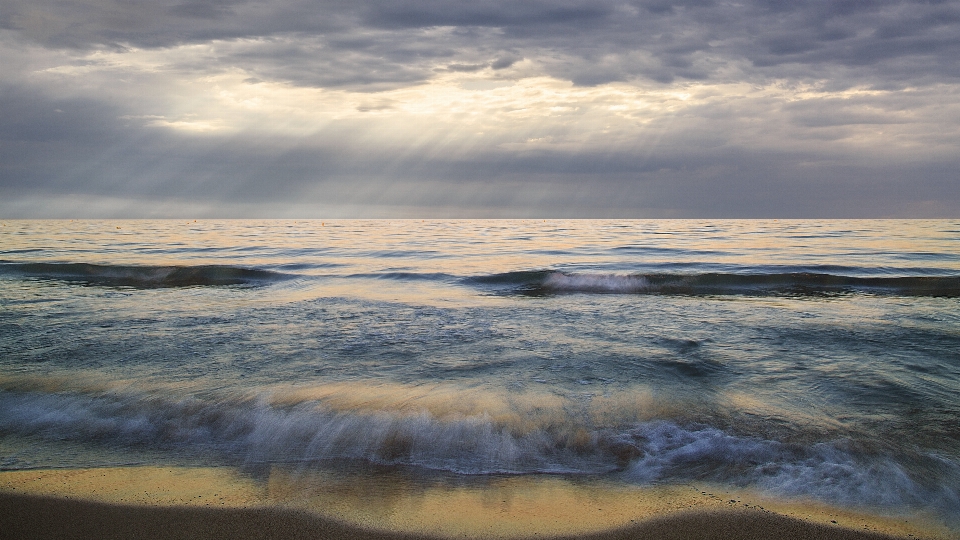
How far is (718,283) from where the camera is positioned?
17.4 metres

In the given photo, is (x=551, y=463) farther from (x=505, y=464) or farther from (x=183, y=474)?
(x=183, y=474)

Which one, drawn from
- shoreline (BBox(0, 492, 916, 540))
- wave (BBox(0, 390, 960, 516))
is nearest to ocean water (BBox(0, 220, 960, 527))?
wave (BBox(0, 390, 960, 516))

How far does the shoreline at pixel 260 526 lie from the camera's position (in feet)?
12.1

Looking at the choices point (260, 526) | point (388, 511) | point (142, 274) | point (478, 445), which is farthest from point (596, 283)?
point (142, 274)

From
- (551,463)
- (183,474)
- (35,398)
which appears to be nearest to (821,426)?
(551,463)

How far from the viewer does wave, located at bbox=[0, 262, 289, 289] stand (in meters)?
17.9

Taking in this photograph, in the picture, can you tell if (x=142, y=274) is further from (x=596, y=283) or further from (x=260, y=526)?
(x=260, y=526)

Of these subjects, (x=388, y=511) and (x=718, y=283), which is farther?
(x=718, y=283)

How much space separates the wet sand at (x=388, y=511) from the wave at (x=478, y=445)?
0.32m

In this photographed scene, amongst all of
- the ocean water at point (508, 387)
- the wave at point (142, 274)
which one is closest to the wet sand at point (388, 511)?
the ocean water at point (508, 387)

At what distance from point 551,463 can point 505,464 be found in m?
0.39

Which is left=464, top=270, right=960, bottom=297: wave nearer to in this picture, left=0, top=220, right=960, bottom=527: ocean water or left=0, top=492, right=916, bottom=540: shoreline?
left=0, top=220, right=960, bottom=527: ocean water

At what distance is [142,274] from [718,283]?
1904 cm

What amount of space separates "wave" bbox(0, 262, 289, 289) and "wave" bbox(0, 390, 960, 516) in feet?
40.8
